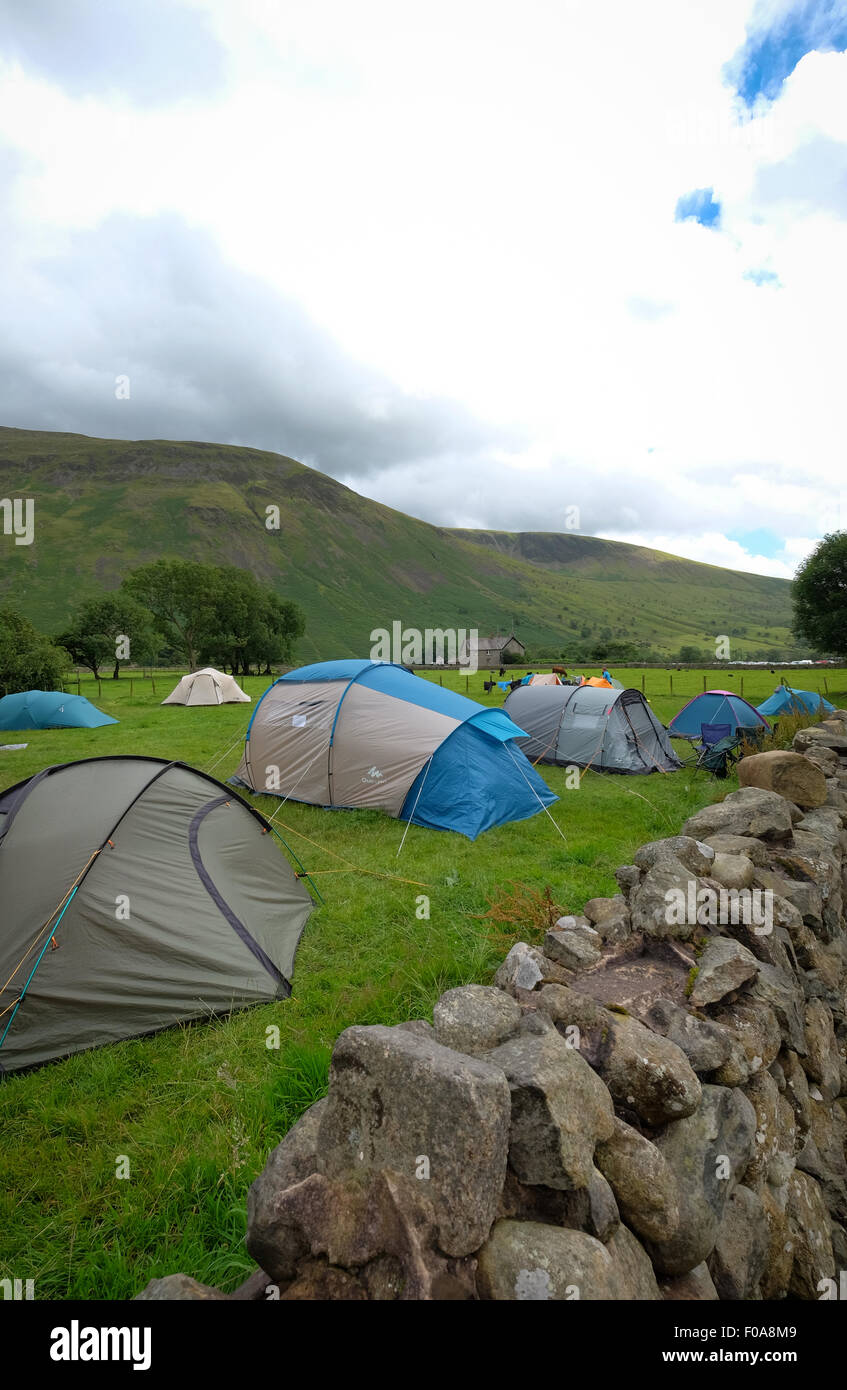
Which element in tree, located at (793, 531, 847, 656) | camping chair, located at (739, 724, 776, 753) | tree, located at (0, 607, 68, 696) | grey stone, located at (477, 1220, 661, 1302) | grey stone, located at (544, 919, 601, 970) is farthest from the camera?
tree, located at (793, 531, 847, 656)

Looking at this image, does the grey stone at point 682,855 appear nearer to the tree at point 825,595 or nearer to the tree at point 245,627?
the tree at point 825,595

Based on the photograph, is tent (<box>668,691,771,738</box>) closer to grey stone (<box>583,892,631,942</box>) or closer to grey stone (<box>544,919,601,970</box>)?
grey stone (<box>583,892,631,942</box>)

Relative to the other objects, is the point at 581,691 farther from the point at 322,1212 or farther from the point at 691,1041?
the point at 322,1212

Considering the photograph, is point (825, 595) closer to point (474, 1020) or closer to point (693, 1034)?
point (693, 1034)

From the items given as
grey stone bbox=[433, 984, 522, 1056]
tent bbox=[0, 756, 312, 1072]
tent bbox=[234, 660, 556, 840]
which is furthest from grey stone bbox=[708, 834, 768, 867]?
tent bbox=[234, 660, 556, 840]

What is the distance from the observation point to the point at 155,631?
61531 mm

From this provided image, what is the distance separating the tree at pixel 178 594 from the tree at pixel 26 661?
2519 centimetres

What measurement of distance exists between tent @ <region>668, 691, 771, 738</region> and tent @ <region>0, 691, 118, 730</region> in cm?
2364

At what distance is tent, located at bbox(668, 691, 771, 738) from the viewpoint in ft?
61.3

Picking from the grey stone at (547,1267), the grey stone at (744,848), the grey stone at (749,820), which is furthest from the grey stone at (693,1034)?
the grey stone at (749,820)

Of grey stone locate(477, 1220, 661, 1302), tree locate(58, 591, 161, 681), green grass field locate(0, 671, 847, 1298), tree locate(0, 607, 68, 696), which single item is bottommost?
green grass field locate(0, 671, 847, 1298)

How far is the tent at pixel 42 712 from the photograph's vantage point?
77.8 feet
